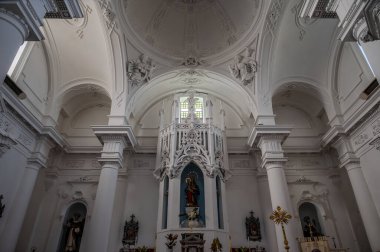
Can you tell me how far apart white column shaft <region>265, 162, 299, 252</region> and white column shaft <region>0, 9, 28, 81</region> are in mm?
9775

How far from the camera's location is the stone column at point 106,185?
9484 mm

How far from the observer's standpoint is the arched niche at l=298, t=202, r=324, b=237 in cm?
1241

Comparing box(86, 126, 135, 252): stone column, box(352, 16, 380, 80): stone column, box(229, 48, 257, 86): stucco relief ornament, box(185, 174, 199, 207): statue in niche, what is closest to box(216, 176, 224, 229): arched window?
box(185, 174, 199, 207): statue in niche

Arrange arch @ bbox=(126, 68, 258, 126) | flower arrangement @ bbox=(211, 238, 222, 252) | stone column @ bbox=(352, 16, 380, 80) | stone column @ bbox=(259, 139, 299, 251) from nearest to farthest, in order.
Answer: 1. stone column @ bbox=(352, 16, 380, 80)
2. stone column @ bbox=(259, 139, 299, 251)
3. flower arrangement @ bbox=(211, 238, 222, 252)
4. arch @ bbox=(126, 68, 258, 126)

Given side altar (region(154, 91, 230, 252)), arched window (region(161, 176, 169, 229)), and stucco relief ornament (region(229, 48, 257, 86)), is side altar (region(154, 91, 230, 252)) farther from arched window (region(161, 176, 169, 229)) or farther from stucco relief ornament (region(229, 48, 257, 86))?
stucco relief ornament (region(229, 48, 257, 86))

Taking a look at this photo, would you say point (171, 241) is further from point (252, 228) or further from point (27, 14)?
point (27, 14)

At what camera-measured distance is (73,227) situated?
500 inches

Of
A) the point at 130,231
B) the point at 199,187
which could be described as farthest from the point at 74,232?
the point at 199,187

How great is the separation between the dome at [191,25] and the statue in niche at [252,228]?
30.4ft

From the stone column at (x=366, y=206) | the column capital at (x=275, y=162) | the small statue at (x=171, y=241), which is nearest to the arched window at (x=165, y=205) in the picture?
the small statue at (x=171, y=241)

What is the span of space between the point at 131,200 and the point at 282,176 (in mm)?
7855

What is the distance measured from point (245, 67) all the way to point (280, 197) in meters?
6.89

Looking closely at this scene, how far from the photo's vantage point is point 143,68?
13578 millimetres

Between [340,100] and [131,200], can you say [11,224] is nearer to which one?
[131,200]
